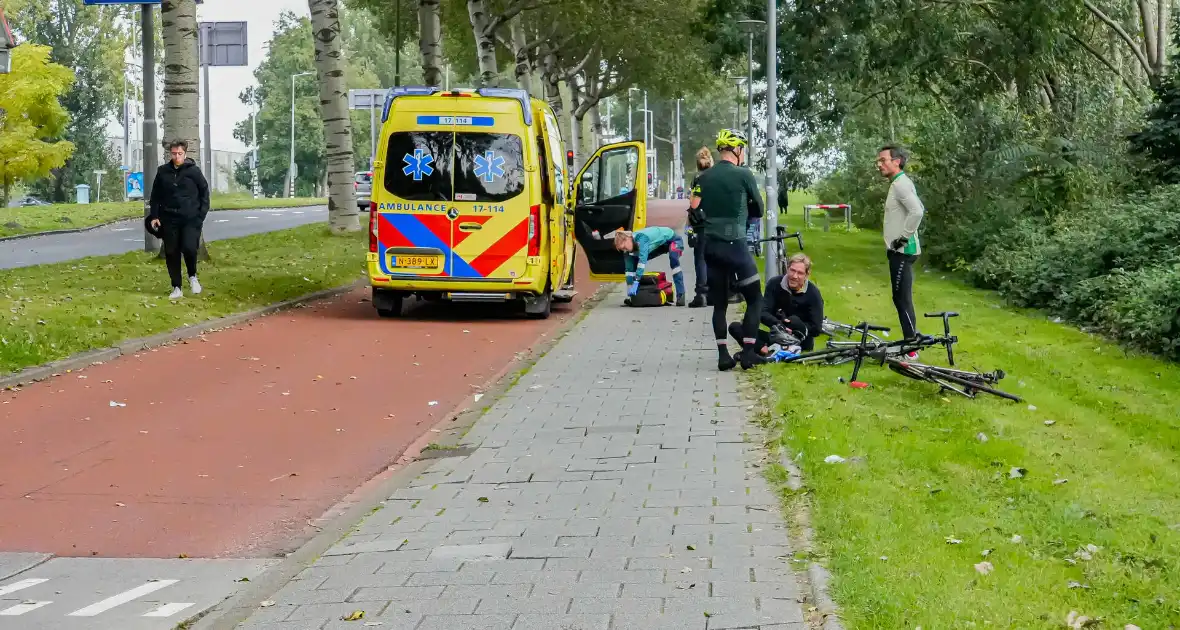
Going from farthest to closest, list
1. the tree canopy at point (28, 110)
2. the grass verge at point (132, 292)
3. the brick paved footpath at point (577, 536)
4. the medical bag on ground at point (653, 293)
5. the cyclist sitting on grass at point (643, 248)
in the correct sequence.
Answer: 1. the tree canopy at point (28, 110)
2. the medical bag on ground at point (653, 293)
3. the cyclist sitting on grass at point (643, 248)
4. the grass verge at point (132, 292)
5. the brick paved footpath at point (577, 536)

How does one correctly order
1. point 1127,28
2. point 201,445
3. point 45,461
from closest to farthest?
1. point 45,461
2. point 201,445
3. point 1127,28

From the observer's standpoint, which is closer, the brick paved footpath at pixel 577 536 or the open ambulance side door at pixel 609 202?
the brick paved footpath at pixel 577 536

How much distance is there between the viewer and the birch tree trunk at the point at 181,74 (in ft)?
65.8

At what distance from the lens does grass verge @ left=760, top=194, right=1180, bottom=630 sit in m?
5.33

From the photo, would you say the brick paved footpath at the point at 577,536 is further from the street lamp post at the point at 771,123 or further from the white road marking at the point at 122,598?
the street lamp post at the point at 771,123

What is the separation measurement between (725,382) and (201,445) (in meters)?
4.17

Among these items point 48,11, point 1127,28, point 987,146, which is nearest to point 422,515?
point 987,146

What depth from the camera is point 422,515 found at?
23.2 feet

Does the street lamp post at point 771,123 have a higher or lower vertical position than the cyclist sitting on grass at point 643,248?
higher

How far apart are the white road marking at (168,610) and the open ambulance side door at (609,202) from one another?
45.4 ft

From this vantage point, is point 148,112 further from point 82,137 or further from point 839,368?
point 82,137

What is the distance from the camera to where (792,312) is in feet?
40.7

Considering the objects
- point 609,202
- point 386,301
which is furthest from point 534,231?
point 609,202

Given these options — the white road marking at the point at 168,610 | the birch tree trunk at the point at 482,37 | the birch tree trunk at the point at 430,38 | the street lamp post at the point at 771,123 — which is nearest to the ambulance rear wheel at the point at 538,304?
the street lamp post at the point at 771,123
